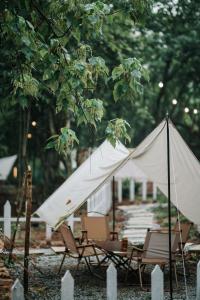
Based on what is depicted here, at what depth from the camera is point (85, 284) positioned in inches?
358

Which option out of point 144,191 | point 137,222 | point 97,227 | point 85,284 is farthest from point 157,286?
point 144,191

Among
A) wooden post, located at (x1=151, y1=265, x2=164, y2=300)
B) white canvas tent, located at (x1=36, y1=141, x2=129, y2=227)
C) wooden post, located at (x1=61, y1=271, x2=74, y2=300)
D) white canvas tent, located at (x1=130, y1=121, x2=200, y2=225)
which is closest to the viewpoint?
wooden post, located at (x1=61, y1=271, x2=74, y2=300)

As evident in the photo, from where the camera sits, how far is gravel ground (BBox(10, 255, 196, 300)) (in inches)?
321

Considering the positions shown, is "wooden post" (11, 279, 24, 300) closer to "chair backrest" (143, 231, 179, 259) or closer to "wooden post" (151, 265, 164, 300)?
"wooden post" (151, 265, 164, 300)

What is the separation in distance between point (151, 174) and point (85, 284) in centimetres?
214

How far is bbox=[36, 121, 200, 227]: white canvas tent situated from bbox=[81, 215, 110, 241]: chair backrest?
1220 millimetres

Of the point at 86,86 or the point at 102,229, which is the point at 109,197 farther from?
the point at 86,86

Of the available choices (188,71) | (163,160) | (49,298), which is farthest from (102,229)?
(188,71)

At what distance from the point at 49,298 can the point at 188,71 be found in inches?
574

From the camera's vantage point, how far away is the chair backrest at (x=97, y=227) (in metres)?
11.2

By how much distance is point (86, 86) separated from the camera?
8086 mm

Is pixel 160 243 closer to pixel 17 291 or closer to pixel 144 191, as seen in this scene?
pixel 17 291

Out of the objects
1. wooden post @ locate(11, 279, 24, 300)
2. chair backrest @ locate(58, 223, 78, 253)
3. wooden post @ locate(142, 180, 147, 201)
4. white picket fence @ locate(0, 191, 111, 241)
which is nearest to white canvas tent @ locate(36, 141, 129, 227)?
chair backrest @ locate(58, 223, 78, 253)

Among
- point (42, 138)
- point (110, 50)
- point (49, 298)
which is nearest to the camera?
point (49, 298)
